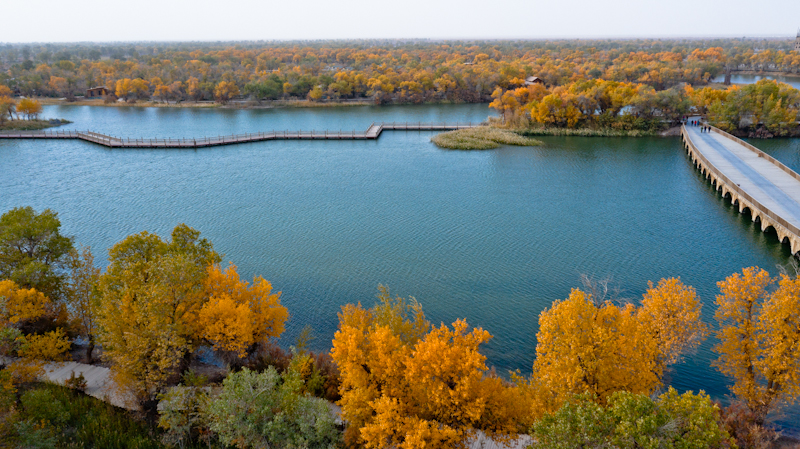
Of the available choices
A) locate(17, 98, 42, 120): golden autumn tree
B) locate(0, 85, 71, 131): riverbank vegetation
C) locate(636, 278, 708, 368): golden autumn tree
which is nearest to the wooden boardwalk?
locate(0, 85, 71, 131): riverbank vegetation

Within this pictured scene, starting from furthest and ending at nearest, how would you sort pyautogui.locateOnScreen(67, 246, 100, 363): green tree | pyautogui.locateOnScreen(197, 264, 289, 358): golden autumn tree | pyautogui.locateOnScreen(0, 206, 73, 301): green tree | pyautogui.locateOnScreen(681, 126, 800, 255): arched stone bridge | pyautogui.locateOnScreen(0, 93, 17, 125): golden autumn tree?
pyautogui.locateOnScreen(0, 93, 17, 125): golden autumn tree → pyautogui.locateOnScreen(681, 126, 800, 255): arched stone bridge → pyautogui.locateOnScreen(0, 206, 73, 301): green tree → pyautogui.locateOnScreen(67, 246, 100, 363): green tree → pyautogui.locateOnScreen(197, 264, 289, 358): golden autumn tree

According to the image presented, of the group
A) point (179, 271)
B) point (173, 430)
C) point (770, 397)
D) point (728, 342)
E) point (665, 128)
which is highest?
point (665, 128)

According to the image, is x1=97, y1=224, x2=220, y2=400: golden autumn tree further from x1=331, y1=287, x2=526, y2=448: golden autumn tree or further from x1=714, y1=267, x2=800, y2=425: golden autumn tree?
x1=714, y1=267, x2=800, y2=425: golden autumn tree

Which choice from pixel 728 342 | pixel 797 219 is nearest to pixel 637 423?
pixel 728 342

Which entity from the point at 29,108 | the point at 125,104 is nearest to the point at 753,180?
the point at 29,108

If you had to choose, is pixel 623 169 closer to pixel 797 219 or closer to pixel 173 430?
pixel 797 219

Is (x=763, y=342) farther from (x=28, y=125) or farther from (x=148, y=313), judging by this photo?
(x=28, y=125)
